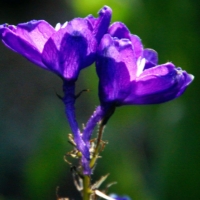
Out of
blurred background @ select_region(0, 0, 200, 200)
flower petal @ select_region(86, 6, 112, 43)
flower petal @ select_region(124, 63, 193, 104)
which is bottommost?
blurred background @ select_region(0, 0, 200, 200)

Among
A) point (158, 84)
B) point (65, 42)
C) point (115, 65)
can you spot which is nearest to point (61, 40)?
point (65, 42)

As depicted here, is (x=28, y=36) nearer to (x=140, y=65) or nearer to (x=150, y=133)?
(x=140, y=65)

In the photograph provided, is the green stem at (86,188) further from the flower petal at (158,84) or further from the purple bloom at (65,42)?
the flower petal at (158,84)

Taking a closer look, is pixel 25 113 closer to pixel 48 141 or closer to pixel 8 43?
pixel 48 141

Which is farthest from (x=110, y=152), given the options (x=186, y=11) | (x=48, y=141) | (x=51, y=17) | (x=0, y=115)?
(x=51, y=17)

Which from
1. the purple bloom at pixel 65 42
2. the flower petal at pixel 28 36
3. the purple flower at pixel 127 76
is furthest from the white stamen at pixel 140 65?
the flower petal at pixel 28 36

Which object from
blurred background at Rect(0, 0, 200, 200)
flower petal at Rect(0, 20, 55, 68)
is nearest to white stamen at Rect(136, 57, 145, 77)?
flower petal at Rect(0, 20, 55, 68)

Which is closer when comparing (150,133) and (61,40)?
(61,40)

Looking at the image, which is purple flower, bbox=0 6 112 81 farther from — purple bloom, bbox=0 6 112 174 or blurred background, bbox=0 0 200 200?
blurred background, bbox=0 0 200 200
